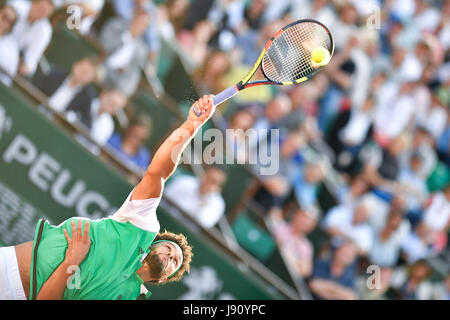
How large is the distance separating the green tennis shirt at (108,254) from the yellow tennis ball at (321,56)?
3.51 ft

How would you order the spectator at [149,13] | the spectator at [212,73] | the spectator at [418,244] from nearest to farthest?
the spectator at [212,73] → the spectator at [149,13] → the spectator at [418,244]

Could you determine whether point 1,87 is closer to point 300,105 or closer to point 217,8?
point 217,8

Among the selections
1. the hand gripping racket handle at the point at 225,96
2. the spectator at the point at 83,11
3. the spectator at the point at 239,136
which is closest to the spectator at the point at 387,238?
the spectator at the point at 239,136

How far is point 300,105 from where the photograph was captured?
14.7 feet

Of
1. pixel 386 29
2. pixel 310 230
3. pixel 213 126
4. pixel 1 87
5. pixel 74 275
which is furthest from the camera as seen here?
pixel 386 29

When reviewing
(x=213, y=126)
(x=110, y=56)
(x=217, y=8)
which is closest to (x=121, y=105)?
(x=110, y=56)

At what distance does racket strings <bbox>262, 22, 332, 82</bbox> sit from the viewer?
3.19 metres

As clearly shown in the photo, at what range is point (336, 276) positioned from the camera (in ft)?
13.7

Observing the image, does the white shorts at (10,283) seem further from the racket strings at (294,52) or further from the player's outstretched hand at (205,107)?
the racket strings at (294,52)

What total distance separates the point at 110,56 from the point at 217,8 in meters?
0.97

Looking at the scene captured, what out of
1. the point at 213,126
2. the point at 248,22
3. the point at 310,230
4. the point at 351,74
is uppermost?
the point at 248,22

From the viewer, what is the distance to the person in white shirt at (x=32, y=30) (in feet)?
11.5

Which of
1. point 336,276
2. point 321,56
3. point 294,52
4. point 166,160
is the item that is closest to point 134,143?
point 166,160

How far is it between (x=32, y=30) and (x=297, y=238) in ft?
7.01
